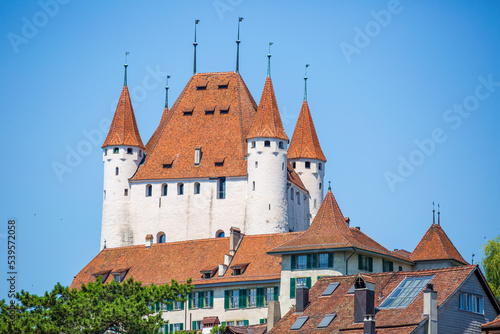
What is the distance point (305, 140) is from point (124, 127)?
54.0 ft

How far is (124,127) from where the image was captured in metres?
126

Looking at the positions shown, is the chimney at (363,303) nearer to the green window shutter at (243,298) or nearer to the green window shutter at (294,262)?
the green window shutter at (294,262)

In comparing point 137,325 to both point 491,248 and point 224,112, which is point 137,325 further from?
point 224,112

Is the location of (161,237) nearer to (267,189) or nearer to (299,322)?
(267,189)

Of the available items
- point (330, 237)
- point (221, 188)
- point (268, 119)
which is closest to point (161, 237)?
point (221, 188)

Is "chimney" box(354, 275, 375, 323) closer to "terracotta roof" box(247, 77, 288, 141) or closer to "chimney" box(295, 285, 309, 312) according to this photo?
"chimney" box(295, 285, 309, 312)

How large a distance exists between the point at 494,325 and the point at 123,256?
48.8 meters

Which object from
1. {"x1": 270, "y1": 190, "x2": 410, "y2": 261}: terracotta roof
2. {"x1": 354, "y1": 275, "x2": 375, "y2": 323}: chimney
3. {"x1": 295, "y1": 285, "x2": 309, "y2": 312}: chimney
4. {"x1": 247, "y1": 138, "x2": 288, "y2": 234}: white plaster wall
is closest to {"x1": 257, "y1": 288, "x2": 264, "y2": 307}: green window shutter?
{"x1": 270, "y1": 190, "x2": 410, "y2": 261}: terracotta roof

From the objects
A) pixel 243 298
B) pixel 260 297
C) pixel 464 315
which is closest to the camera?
pixel 464 315

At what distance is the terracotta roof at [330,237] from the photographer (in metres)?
88.6

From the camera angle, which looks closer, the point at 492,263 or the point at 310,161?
the point at 492,263

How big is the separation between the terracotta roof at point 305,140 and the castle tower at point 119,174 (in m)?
13.9

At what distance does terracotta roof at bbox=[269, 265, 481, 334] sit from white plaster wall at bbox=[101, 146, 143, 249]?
48.0 m

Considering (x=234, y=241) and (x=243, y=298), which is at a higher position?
(x=234, y=241)
